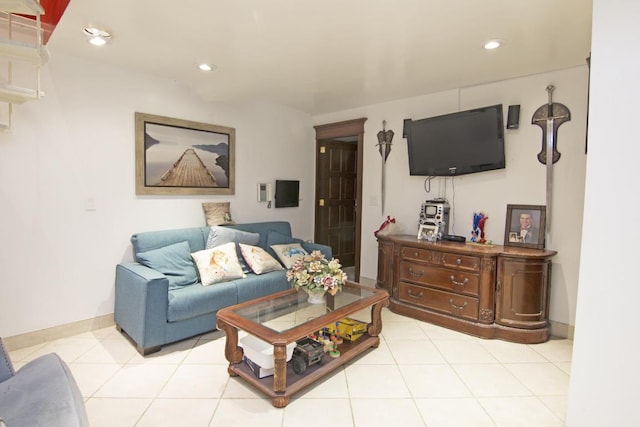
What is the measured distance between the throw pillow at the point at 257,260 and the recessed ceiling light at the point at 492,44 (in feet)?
8.73

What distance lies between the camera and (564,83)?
291 cm

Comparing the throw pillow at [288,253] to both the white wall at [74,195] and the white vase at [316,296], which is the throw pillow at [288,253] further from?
the white vase at [316,296]

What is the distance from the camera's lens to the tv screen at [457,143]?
10.4ft

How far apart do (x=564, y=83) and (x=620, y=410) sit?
2599mm

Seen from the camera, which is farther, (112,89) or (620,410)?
(112,89)

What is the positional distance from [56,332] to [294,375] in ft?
7.00

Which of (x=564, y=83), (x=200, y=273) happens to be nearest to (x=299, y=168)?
(x=200, y=273)

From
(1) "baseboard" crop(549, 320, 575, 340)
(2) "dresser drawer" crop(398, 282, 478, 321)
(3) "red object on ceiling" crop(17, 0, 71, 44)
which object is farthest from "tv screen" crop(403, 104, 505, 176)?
(3) "red object on ceiling" crop(17, 0, 71, 44)

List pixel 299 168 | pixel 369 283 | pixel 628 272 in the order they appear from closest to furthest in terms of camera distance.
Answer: pixel 628 272 < pixel 369 283 < pixel 299 168

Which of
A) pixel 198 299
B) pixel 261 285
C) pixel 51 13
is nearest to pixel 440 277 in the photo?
pixel 261 285

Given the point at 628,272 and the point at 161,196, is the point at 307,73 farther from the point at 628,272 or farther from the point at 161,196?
the point at 628,272

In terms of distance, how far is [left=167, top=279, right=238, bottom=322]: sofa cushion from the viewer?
2.63 m

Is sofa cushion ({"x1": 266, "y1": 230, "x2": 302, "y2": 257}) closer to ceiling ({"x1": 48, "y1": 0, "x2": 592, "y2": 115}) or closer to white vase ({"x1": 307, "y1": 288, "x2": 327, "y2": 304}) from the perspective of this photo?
white vase ({"x1": 307, "y1": 288, "x2": 327, "y2": 304})

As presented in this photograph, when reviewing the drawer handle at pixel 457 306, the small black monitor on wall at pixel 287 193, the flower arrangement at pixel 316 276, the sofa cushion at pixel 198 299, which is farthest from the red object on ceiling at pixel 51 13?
the drawer handle at pixel 457 306
